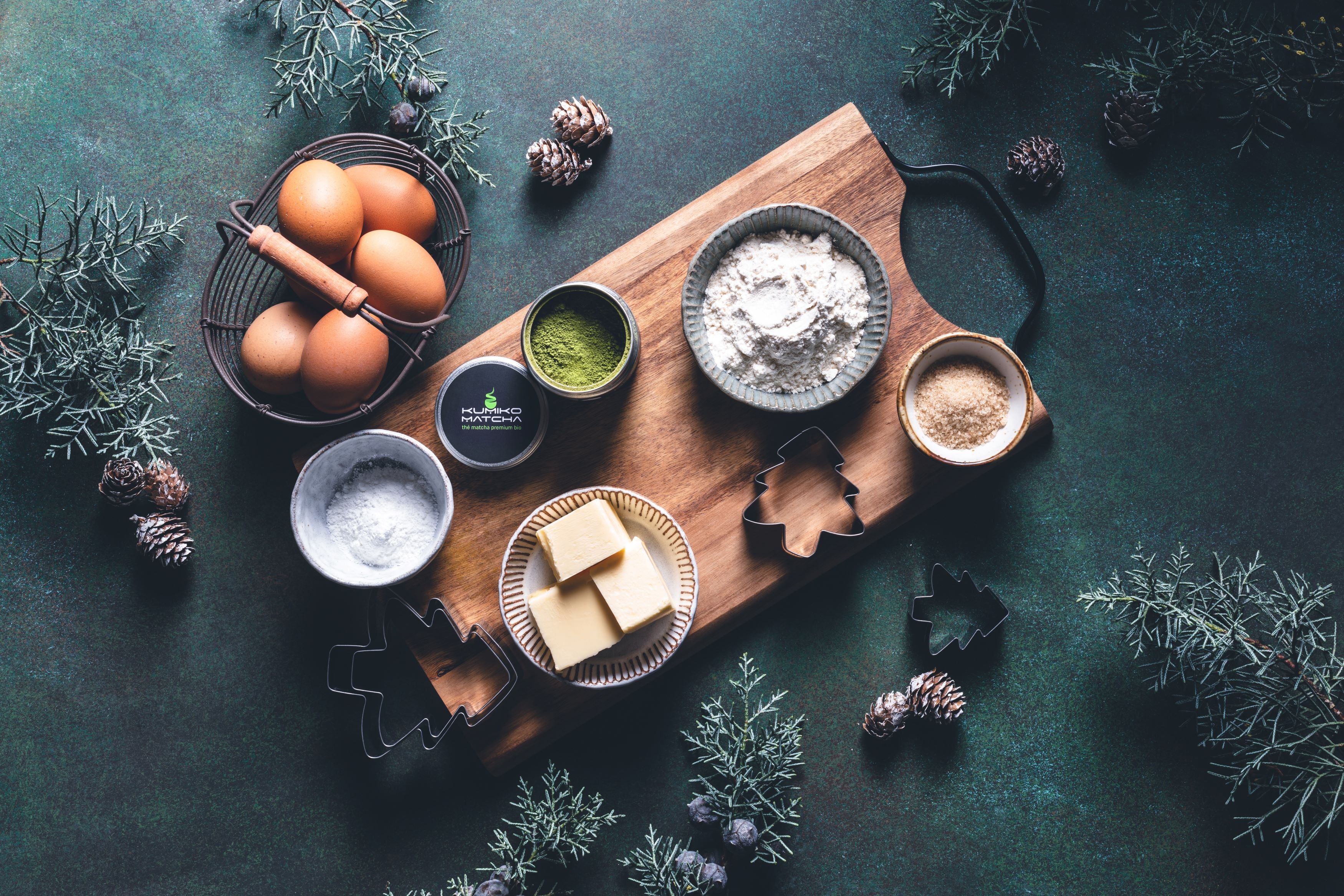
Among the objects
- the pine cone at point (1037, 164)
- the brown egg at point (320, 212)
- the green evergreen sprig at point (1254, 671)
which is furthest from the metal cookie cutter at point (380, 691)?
the pine cone at point (1037, 164)

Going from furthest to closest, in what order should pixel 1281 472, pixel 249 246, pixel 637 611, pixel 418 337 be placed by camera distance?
pixel 1281 472 < pixel 418 337 < pixel 637 611 < pixel 249 246

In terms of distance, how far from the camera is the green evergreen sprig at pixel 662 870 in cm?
153

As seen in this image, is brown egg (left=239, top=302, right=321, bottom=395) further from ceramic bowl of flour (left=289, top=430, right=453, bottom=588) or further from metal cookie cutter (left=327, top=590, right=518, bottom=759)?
metal cookie cutter (left=327, top=590, right=518, bottom=759)

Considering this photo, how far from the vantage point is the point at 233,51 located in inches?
66.9

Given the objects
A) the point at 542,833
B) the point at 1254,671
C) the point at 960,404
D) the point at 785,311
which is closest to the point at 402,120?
the point at 785,311

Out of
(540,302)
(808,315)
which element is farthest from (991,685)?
(540,302)

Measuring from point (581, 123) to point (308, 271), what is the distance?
0.66 m

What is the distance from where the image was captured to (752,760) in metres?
1.56

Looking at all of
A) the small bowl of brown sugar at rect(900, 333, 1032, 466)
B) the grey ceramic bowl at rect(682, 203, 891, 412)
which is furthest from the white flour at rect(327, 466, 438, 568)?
the small bowl of brown sugar at rect(900, 333, 1032, 466)

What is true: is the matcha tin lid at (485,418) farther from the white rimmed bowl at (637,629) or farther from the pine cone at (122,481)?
the pine cone at (122,481)

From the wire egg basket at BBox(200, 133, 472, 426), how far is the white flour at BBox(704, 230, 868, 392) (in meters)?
0.51

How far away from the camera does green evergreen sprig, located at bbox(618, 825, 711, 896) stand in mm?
1527

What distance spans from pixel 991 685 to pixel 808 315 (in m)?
0.89

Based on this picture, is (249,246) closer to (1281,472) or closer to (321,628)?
(321,628)
